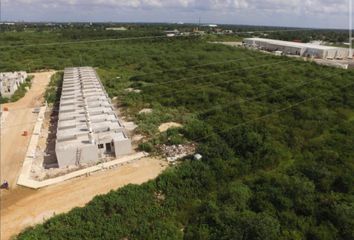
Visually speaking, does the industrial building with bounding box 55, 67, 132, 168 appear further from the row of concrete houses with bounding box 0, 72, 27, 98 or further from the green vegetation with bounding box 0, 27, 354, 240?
the row of concrete houses with bounding box 0, 72, 27, 98

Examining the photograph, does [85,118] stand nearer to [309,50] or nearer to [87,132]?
[87,132]

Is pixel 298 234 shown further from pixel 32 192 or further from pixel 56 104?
pixel 56 104

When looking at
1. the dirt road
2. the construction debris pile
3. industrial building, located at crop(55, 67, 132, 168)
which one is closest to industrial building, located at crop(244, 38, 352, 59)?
the dirt road

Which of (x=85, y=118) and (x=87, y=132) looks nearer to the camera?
(x=87, y=132)

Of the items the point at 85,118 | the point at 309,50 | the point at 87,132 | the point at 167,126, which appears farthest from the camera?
the point at 309,50

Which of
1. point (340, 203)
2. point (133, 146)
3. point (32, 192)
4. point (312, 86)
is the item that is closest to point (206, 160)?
point (133, 146)

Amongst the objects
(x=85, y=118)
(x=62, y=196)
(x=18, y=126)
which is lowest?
(x=62, y=196)

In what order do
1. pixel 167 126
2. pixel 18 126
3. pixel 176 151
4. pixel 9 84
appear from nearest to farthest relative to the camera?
pixel 176 151 < pixel 18 126 < pixel 167 126 < pixel 9 84

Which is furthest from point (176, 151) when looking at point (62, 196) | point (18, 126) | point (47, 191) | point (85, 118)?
point (18, 126)
